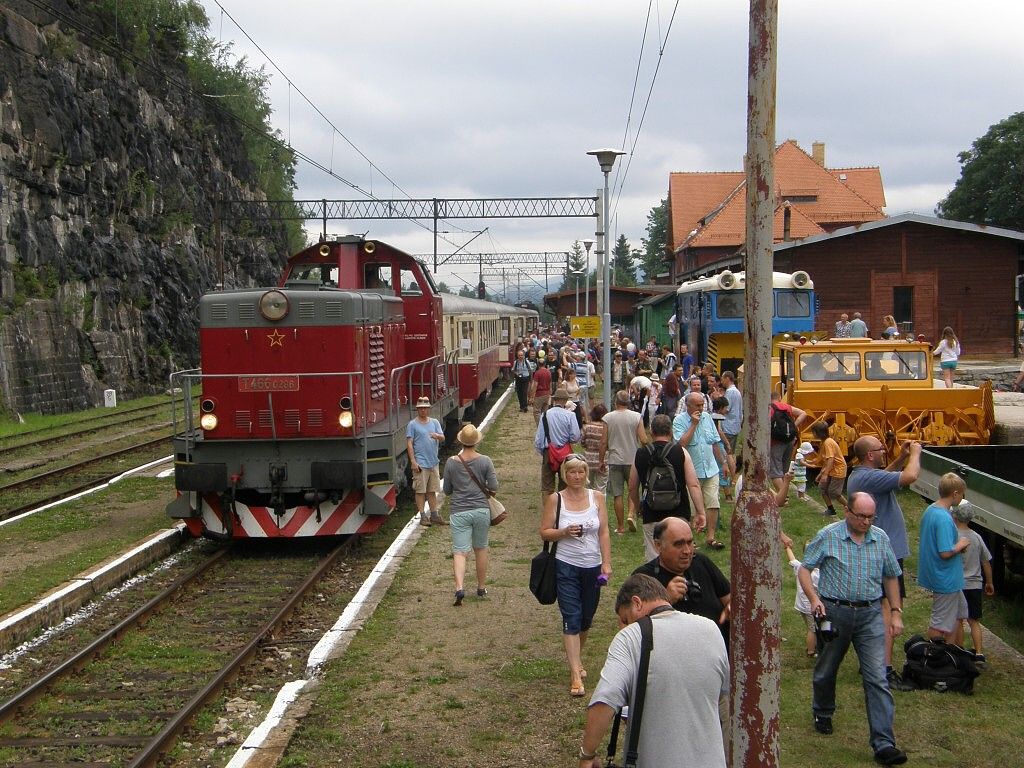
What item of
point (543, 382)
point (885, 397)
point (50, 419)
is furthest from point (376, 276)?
point (50, 419)

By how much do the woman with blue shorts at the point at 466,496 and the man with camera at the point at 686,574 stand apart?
156 inches

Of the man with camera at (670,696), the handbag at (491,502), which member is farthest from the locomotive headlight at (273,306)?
the man with camera at (670,696)

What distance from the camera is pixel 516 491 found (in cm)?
1559

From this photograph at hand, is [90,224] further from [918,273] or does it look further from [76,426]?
[918,273]

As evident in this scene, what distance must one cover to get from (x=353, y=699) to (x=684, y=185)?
6068cm

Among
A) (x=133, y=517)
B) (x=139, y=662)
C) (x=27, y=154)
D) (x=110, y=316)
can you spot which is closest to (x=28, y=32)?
(x=27, y=154)

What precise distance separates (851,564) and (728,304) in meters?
19.9

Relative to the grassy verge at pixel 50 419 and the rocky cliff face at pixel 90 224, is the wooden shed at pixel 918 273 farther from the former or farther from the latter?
the rocky cliff face at pixel 90 224

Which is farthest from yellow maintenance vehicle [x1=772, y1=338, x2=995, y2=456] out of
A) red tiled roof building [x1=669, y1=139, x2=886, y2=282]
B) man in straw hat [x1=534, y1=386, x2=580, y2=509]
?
red tiled roof building [x1=669, y1=139, x2=886, y2=282]

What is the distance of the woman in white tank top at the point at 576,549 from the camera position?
23.6 feet

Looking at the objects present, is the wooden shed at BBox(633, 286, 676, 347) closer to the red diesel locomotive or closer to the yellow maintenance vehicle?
the yellow maintenance vehicle

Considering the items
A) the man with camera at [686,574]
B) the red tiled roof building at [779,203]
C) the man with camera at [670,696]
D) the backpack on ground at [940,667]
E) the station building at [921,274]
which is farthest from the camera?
the red tiled roof building at [779,203]

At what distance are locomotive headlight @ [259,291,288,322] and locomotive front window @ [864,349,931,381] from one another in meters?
8.78

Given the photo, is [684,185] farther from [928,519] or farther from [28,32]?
[928,519]
